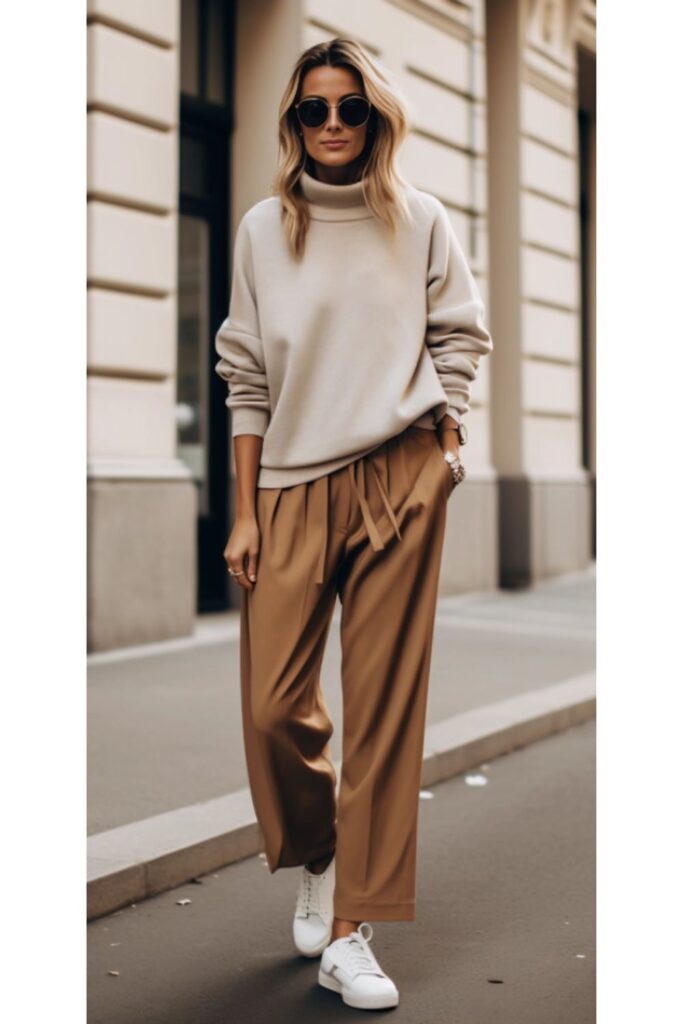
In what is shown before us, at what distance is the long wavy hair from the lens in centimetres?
305

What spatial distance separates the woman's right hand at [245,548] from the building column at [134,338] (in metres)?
4.79

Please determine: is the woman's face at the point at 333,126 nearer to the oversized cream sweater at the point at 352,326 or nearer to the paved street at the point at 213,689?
the oversized cream sweater at the point at 352,326

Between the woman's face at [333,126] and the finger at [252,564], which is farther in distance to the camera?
the finger at [252,564]

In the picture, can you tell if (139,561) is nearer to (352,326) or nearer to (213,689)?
(213,689)

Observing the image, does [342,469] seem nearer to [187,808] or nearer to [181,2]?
[187,808]

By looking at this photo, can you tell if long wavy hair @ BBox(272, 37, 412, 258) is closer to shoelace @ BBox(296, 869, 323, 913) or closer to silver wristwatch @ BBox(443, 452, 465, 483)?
silver wristwatch @ BBox(443, 452, 465, 483)

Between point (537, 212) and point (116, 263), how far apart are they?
18.4 ft

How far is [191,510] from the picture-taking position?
28.5 ft

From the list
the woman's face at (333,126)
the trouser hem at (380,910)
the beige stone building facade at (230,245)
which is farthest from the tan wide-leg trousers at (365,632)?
the beige stone building facade at (230,245)

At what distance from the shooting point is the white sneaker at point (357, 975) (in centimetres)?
317

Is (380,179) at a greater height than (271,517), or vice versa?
(380,179)

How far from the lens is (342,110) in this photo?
3.05m
